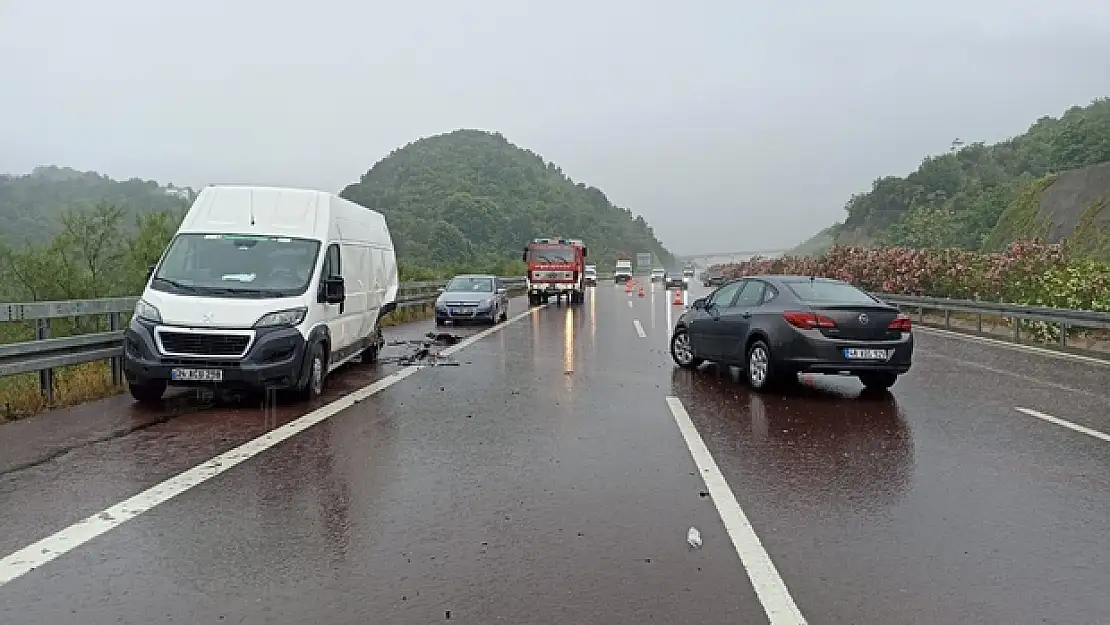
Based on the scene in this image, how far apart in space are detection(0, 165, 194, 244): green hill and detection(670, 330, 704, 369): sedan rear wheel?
40238 millimetres

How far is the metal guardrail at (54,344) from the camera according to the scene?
894cm

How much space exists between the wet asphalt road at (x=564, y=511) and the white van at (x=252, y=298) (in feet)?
1.70

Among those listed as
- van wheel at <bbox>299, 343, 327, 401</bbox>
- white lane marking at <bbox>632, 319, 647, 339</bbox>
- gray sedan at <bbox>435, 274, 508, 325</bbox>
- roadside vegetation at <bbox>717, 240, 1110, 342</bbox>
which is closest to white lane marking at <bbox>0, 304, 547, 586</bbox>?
van wheel at <bbox>299, 343, 327, 401</bbox>

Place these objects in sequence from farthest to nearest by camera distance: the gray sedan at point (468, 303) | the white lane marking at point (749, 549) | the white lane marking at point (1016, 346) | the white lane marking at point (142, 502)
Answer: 1. the gray sedan at point (468, 303)
2. the white lane marking at point (1016, 346)
3. the white lane marking at point (142, 502)
4. the white lane marking at point (749, 549)

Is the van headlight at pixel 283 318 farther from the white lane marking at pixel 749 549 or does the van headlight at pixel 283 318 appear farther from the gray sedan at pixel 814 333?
the gray sedan at pixel 814 333

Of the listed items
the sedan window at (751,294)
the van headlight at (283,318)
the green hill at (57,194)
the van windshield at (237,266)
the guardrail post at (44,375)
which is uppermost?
the green hill at (57,194)

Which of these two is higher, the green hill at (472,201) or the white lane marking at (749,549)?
the green hill at (472,201)

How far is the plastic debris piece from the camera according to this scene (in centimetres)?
498

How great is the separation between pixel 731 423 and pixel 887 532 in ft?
11.6

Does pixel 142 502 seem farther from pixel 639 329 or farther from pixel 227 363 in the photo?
pixel 639 329

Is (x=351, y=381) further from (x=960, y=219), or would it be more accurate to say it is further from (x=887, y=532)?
(x=960, y=219)

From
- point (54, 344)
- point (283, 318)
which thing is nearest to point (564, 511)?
point (283, 318)

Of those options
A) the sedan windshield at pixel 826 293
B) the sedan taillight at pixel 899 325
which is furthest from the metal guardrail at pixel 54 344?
the sedan taillight at pixel 899 325

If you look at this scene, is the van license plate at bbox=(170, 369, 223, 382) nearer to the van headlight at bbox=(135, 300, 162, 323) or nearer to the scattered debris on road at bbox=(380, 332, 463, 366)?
the van headlight at bbox=(135, 300, 162, 323)
